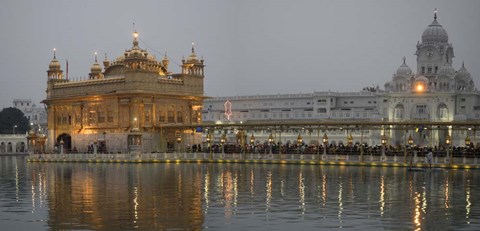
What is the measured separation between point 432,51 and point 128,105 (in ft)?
222

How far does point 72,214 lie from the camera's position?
22766mm

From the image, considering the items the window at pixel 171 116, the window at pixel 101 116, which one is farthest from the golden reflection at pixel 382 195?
the window at pixel 101 116

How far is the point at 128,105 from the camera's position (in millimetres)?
60000

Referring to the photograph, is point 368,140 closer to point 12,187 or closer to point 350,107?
point 350,107

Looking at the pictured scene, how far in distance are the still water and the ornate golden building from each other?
19599mm

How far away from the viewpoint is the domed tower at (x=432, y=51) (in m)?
113

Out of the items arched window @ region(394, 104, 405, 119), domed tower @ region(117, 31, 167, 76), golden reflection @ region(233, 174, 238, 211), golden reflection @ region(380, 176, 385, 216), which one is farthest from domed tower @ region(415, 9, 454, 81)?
golden reflection @ region(233, 174, 238, 211)

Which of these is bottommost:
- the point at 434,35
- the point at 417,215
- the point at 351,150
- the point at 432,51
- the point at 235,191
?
the point at 417,215

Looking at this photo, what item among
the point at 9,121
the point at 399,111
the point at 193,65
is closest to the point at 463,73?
the point at 399,111

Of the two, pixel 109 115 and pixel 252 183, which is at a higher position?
pixel 109 115

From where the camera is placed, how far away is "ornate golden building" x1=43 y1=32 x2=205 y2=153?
5991cm

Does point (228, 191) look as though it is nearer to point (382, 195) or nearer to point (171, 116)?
point (382, 195)

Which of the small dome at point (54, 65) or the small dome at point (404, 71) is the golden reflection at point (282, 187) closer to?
the small dome at point (54, 65)

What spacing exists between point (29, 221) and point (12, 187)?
1290 cm
